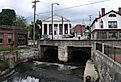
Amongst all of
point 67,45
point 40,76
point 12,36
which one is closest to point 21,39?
point 12,36

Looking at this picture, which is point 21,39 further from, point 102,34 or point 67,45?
point 102,34

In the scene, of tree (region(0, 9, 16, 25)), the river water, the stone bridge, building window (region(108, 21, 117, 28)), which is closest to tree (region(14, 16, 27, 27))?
tree (region(0, 9, 16, 25))

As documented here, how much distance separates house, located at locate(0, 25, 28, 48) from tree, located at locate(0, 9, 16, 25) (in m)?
27.5

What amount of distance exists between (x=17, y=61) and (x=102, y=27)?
80.2 feet

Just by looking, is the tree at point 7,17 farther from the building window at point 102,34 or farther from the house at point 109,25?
the building window at point 102,34

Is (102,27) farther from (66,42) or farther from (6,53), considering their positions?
(6,53)

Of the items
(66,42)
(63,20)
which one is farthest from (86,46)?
(63,20)

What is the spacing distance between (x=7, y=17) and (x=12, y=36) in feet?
108

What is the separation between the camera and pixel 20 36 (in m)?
48.7

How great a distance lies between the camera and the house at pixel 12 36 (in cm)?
4278

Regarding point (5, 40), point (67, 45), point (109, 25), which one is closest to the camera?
point (67, 45)

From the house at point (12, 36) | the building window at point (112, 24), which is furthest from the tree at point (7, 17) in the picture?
the building window at point (112, 24)

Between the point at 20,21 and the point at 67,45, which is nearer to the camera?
the point at 67,45

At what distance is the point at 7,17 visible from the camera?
76.8 m
